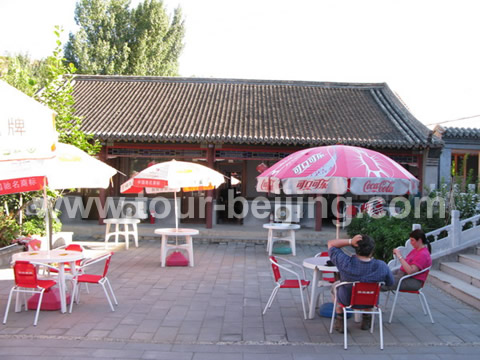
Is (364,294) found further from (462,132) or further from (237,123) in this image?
(462,132)

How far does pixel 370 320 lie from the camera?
5.33 m

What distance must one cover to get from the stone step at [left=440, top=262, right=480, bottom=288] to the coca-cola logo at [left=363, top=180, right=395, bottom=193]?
10.3 feet

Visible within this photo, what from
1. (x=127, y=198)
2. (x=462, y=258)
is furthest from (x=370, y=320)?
(x=127, y=198)

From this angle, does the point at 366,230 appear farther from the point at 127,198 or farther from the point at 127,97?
the point at 127,97

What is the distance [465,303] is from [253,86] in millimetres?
11989

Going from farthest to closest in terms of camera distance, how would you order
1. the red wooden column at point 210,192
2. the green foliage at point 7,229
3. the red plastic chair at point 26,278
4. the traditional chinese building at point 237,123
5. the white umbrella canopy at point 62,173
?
the red wooden column at point 210,192, the traditional chinese building at point 237,123, the green foliage at point 7,229, the red plastic chair at point 26,278, the white umbrella canopy at point 62,173

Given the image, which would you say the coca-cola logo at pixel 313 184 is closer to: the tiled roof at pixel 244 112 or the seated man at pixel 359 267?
the seated man at pixel 359 267

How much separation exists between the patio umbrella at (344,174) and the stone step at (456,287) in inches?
93.6

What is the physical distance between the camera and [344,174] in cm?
484

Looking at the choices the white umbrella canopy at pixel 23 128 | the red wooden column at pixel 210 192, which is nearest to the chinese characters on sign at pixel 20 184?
the white umbrella canopy at pixel 23 128

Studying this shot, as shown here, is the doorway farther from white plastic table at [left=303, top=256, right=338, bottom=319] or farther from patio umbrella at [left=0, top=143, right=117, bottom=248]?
white plastic table at [left=303, top=256, right=338, bottom=319]

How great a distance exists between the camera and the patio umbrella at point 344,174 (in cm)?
488

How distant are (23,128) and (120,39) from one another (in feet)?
75.4

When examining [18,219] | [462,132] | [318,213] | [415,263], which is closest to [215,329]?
[415,263]
